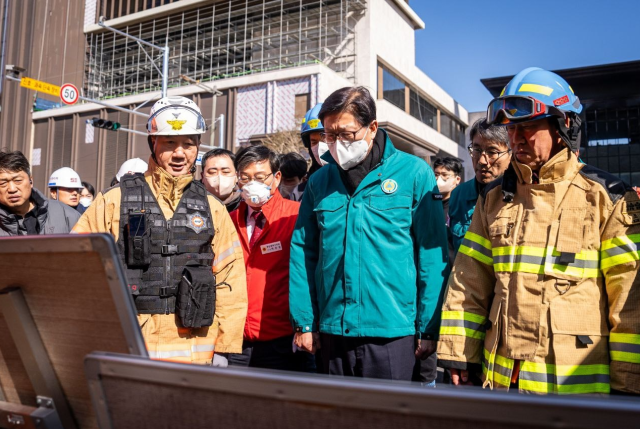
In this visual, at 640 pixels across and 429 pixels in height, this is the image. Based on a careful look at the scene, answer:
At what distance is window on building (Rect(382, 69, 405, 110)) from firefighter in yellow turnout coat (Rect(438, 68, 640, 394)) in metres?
29.7

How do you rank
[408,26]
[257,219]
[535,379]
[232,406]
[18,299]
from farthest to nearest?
[408,26] < [257,219] < [535,379] < [18,299] < [232,406]

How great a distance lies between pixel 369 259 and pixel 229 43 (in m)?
34.9

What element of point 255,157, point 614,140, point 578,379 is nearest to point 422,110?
point 614,140

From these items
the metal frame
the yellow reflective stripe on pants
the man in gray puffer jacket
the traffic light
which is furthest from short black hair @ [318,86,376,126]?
the traffic light

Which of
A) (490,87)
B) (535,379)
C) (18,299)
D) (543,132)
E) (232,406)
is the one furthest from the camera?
(490,87)

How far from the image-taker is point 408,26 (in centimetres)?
3678

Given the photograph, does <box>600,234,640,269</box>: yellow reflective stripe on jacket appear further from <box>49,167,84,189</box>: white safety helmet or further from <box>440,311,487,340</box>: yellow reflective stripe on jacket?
<box>49,167,84,189</box>: white safety helmet

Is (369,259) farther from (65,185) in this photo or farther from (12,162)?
(65,185)

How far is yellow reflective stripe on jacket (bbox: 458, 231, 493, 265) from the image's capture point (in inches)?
96.1

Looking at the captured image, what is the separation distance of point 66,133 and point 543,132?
4178cm

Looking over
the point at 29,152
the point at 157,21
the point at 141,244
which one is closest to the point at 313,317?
the point at 141,244

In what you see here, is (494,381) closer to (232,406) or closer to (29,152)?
(232,406)

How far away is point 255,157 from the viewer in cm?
379

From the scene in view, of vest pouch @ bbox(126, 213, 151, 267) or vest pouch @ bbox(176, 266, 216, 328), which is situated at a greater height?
vest pouch @ bbox(126, 213, 151, 267)
